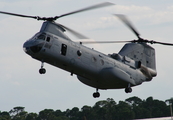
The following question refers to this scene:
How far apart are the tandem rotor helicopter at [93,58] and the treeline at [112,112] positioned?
42.3 metres

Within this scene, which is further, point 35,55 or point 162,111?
point 162,111

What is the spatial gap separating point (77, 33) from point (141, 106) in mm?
66436

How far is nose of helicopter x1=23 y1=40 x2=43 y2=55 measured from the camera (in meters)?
48.1

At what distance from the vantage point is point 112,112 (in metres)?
104

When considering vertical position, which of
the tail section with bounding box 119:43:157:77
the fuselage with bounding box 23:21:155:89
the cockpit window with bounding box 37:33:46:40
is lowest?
the fuselage with bounding box 23:21:155:89

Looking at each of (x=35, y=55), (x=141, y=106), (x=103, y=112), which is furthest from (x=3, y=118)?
(x=35, y=55)

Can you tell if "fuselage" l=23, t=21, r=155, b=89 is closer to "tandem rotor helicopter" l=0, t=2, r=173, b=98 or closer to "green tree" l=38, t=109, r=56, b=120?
"tandem rotor helicopter" l=0, t=2, r=173, b=98

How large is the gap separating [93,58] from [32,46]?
8.44m

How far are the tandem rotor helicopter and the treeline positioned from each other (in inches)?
1664

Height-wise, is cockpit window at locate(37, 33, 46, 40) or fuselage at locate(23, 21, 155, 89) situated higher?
cockpit window at locate(37, 33, 46, 40)

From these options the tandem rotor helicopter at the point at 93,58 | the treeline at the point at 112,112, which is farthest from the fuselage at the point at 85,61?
the treeline at the point at 112,112

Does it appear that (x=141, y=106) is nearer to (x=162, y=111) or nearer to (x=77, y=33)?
(x=162, y=111)

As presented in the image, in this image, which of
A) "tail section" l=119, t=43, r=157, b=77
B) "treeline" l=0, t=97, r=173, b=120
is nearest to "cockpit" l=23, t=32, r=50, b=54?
"tail section" l=119, t=43, r=157, b=77

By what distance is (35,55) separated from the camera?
159 ft
